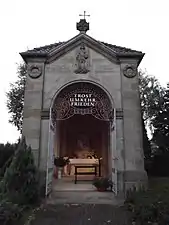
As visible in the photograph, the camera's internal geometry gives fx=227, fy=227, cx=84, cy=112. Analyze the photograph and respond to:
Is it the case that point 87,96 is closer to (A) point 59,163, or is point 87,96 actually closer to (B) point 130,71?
(B) point 130,71

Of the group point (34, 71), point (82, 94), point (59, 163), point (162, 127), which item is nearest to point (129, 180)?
point (82, 94)

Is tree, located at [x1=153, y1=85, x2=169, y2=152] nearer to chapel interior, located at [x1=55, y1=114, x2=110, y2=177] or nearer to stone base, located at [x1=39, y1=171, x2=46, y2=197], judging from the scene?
chapel interior, located at [x1=55, y1=114, x2=110, y2=177]

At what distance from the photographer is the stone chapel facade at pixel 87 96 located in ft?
26.6

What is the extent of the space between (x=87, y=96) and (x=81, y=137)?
5.91 metres

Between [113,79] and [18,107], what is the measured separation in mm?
9434

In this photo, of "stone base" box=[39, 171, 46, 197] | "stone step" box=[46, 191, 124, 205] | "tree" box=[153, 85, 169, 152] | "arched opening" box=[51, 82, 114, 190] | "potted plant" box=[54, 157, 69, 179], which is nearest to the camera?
"stone step" box=[46, 191, 124, 205]

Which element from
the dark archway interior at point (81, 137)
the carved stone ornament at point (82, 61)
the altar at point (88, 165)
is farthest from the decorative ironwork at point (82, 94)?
the dark archway interior at point (81, 137)

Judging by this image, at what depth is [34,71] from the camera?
353 inches

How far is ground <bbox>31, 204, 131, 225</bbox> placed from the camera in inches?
220

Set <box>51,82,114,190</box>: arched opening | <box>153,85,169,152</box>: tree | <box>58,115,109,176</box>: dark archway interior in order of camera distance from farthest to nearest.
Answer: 1. <box>58,115,109,176</box>: dark archway interior
2. <box>153,85,169,152</box>: tree
3. <box>51,82,114,190</box>: arched opening

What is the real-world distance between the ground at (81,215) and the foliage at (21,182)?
603 mm

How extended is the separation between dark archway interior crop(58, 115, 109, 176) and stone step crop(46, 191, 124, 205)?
5939 millimetres

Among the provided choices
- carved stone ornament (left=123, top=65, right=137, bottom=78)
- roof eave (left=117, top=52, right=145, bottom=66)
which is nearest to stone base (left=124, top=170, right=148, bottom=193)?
carved stone ornament (left=123, top=65, right=137, bottom=78)

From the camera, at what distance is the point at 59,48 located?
9.19 meters
